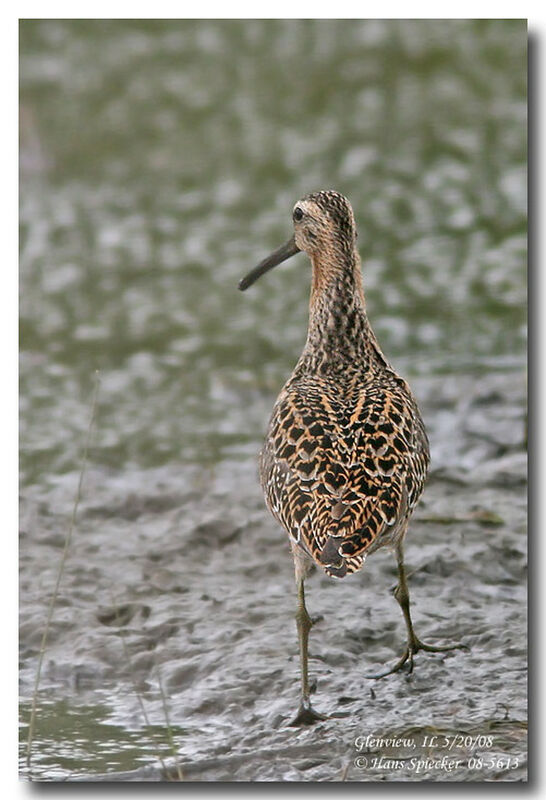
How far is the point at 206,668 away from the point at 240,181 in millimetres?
3174

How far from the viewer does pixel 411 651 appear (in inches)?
235

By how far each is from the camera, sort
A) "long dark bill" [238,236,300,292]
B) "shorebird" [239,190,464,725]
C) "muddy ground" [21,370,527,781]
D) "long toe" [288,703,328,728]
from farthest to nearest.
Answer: "long dark bill" [238,236,300,292], "long toe" [288,703,328,728], "muddy ground" [21,370,527,781], "shorebird" [239,190,464,725]

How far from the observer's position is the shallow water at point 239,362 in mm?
5812

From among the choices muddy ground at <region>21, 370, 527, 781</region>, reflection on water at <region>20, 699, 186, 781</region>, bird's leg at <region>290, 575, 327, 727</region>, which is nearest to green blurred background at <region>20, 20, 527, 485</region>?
muddy ground at <region>21, 370, 527, 781</region>

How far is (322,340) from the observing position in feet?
19.6

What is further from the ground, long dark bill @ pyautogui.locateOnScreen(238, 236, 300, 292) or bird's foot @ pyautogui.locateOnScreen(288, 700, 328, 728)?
long dark bill @ pyautogui.locateOnScreen(238, 236, 300, 292)

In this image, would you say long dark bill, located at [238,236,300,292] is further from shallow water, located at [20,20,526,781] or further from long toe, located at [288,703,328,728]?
long toe, located at [288,703,328,728]

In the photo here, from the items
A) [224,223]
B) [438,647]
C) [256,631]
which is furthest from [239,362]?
[438,647]

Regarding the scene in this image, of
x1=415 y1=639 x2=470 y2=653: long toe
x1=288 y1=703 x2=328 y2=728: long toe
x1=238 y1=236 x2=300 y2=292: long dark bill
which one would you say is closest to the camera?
x1=288 y1=703 x2=328 y2=728: long toe

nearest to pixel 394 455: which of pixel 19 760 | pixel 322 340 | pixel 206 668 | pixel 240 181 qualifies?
pixel 322 340

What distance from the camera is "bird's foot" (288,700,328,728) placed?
18.2 ft

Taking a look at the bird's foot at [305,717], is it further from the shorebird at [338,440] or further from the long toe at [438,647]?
the long toe at [438,647]

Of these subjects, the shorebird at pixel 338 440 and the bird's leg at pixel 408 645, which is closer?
the shorebird at pixel 338 440

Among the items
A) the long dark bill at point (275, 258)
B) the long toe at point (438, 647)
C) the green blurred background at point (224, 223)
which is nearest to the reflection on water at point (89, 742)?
the long toe at point (438, 647)
